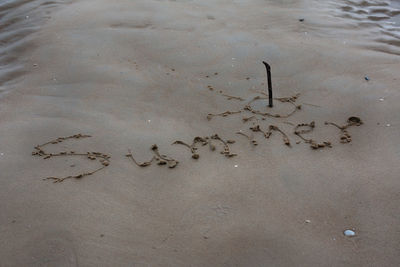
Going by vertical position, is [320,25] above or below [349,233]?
above

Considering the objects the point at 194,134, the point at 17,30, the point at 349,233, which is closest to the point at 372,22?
the point at 194,134

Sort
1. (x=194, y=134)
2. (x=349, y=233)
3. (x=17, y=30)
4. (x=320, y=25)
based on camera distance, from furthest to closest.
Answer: (x=17, y=30) < (x=320, y=25) < (x=194, y=134) < (x=349, y=233)

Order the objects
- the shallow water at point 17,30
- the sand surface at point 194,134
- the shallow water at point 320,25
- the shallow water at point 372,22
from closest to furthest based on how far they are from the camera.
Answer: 1. the sand surface at point 194,134
2. the shallow water at point 17,30
3. the shallow water at point 320,25
4. the shallow water at point 372,22

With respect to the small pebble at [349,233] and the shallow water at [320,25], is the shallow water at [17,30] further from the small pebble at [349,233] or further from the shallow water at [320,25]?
the small pebble at [349,233]

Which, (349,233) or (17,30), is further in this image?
(17,30)

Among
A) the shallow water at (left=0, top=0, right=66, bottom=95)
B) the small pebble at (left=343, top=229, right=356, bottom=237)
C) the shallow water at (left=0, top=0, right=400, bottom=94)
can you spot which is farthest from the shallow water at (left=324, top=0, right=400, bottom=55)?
the shallow water at (left=0, top=0, right=66, bottom=95)

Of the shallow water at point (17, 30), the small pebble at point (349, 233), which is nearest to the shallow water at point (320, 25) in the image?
the shallow water at point (17, 30)

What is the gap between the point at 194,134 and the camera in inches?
110

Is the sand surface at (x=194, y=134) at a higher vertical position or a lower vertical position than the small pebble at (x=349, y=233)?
higher

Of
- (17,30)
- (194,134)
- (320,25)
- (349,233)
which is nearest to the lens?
(349,233)

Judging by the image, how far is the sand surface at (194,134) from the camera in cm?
201

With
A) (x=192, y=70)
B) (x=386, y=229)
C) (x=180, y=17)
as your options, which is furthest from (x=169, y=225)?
(x=180, y=17)

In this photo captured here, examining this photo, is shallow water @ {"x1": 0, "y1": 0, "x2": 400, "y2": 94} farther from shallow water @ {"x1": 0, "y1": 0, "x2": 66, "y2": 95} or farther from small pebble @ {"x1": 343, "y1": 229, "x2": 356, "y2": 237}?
small pebble @ {"x1": 343, "y1": 229, "x2": 356, "y2": 237}

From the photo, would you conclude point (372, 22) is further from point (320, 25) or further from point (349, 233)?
point (349, 233)
